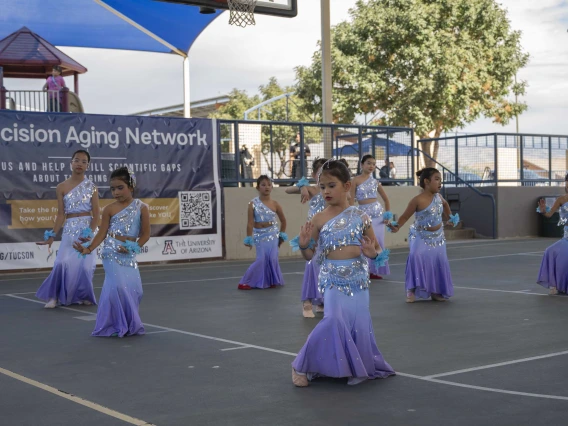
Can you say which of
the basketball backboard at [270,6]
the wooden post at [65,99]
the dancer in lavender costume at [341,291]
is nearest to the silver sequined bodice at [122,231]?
the dancer in lavender costume at [341,291]

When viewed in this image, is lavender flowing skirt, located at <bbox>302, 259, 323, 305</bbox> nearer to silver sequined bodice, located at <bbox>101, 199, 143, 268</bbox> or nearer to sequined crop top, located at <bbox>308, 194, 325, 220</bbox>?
sequined crop top, located at <bbox>308, 194, 325, 220</bbox>

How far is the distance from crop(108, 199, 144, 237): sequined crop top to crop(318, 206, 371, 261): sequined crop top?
325 cm

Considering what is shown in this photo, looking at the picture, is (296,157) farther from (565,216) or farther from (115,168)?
(565,216)

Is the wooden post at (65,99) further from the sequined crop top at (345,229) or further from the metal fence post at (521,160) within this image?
the sequined crop top at (345,229)

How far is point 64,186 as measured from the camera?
11.7m

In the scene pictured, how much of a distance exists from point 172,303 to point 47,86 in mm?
11589

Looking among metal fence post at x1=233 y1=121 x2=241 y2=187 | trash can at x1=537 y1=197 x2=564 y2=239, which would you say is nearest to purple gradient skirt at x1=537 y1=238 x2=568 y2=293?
metal fence post at x1=233 y1=121 x2=241 y2=187

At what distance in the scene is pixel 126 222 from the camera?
30.7ft

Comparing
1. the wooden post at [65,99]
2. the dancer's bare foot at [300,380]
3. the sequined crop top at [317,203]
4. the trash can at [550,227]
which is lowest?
the dancer's bare foot at [300,380]

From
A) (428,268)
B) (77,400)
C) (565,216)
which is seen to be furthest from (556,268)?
(77,400)

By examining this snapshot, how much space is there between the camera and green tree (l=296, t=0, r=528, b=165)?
38.7 m

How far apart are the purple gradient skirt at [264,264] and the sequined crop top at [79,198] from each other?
329cm

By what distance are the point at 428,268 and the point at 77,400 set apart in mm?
6563

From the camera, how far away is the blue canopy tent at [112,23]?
2270cm
